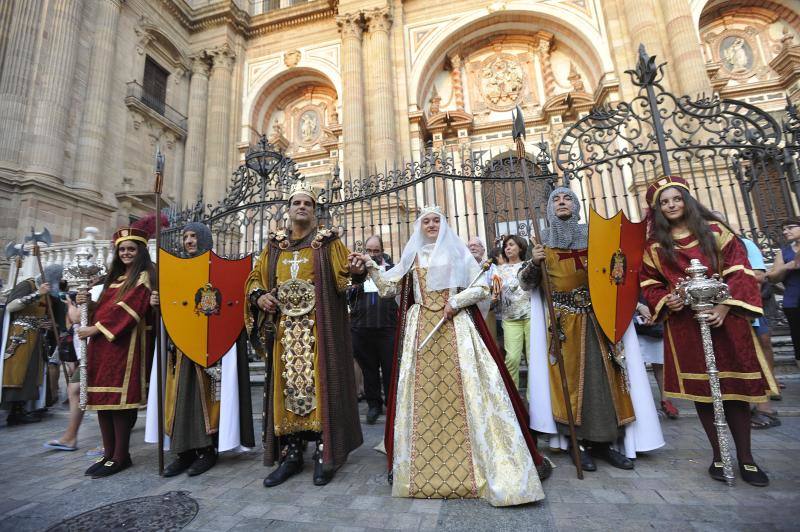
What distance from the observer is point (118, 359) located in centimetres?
314

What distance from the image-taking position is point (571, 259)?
3.06 meters

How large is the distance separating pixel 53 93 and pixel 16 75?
37.5 inches

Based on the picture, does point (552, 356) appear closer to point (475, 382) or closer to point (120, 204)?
point (475, 382)

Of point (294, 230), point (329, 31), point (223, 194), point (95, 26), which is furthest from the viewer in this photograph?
point (329, 31)

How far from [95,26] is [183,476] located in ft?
53.6

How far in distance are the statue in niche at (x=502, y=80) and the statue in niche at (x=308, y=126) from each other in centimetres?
734

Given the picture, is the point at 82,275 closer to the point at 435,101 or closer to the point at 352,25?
the point at 435,101

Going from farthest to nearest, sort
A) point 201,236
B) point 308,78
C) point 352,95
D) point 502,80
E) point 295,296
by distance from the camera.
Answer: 1. point 308,78
2. point 502,80
3. point 352,95
4. point 201,236
5. point 295,296

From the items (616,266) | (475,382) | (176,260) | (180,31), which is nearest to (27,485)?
A: (176,260)

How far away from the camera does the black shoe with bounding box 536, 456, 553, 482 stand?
2564 mm

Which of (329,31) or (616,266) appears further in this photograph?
(329,31)

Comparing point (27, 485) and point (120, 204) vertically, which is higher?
point (120, 204)

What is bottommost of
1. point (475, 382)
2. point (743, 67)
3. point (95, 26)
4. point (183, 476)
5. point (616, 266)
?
point (183, 476)

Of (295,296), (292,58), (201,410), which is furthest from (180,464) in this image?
(292,58)
